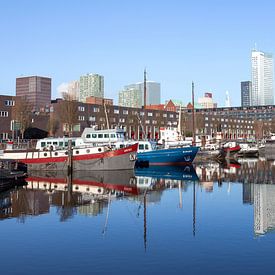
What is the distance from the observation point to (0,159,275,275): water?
16.5 meters

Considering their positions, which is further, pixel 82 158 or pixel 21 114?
pixel 21 114

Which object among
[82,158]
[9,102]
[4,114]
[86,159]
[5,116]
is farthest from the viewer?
[9,102]

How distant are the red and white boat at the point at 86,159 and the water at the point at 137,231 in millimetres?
18779

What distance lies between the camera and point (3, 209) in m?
29.6

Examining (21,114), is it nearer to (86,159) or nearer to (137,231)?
(86,159)

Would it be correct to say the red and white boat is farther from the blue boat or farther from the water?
the water

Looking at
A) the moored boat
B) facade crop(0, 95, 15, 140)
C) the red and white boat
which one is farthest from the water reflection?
facade crop(0, 95, 15, 140)

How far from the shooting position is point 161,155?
236 feet

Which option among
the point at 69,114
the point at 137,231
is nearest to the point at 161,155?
the point at 69,114

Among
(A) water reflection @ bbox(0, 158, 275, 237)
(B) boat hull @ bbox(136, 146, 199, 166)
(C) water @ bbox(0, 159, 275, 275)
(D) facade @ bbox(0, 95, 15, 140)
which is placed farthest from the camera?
(D) facade @ bbox(0, 95, 15, 140)

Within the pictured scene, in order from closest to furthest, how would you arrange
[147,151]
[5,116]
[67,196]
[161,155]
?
1. [67,196]
2. [161,155]
3. [147,151]
4. [5,116]

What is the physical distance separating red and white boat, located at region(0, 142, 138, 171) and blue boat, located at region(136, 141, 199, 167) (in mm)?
9626

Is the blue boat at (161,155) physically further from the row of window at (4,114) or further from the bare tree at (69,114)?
the row of window at (4,114)

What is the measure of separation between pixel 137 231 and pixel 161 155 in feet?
162
